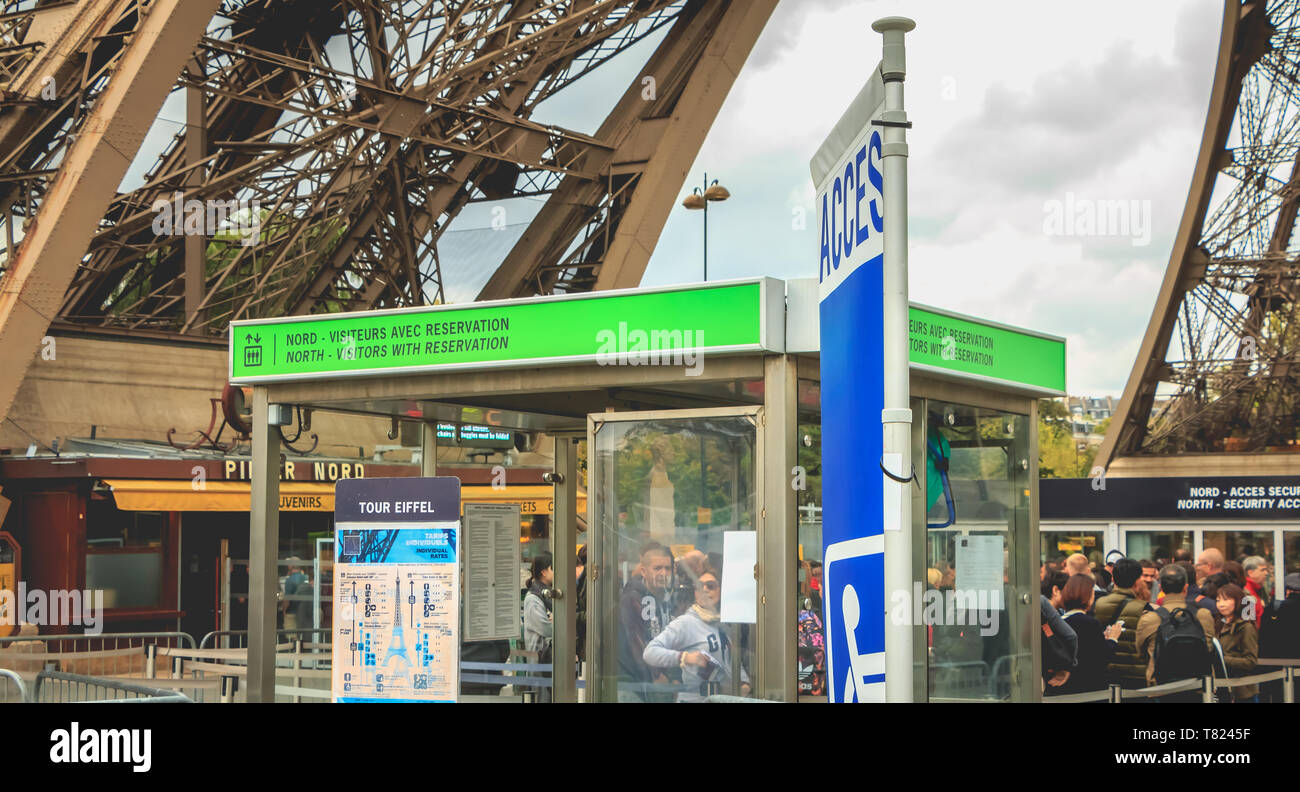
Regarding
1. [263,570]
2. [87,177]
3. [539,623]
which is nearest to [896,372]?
[263,570]

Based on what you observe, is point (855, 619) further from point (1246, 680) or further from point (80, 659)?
point (80, 659)

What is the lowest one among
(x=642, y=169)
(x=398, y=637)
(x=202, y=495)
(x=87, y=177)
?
(x=398, y=637)

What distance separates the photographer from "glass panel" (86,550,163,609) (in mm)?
19875

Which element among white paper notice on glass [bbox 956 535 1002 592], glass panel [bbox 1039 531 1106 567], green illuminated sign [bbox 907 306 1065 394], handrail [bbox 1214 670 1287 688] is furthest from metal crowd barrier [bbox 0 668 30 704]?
glass panel [bbox 1039 531 1106 567]

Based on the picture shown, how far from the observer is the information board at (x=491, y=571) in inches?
407

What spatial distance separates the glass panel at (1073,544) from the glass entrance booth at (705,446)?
31.8 ft

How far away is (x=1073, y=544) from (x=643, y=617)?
2156 cm

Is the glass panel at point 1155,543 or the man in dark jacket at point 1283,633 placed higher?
the glass panel at point 1155,543

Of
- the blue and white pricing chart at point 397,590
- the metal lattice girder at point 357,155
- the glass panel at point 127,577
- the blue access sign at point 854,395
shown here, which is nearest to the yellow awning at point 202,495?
the glass panel at point 127,577

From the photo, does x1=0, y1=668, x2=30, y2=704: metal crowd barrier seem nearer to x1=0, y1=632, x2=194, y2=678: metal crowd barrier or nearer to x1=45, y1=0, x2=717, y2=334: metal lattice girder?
x1=0, y1=632, x2=194, y2=678: metal crowd barrier

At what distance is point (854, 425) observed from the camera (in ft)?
12.4

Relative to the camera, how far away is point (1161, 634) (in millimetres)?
9273

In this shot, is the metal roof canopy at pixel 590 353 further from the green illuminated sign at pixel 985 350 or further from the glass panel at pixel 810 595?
the glass panel at pixel 810 595
